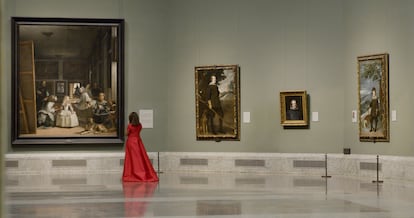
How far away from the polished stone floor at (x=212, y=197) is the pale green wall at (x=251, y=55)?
3013 millimetres

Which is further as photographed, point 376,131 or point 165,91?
point 165,91

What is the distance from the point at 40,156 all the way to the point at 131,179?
662 cm

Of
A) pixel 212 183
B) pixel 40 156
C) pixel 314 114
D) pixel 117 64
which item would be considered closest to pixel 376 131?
pixel 314 114

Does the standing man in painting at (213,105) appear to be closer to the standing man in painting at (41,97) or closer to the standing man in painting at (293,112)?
the standing man in painting at (293,112)

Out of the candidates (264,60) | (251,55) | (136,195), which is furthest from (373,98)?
(136,195)

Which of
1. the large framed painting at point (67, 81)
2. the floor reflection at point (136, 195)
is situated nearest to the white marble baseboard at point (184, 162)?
the large framed painting at point (67, 81)

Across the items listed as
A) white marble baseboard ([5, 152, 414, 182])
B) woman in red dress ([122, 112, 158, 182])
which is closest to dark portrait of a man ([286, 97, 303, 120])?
white marble baseboard ([5, 152, 414, 182])

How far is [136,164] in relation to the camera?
22969 mm

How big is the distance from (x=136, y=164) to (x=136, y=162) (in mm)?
66

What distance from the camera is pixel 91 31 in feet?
91.9

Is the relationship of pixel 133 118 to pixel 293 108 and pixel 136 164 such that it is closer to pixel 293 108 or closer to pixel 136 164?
pixel 136 164

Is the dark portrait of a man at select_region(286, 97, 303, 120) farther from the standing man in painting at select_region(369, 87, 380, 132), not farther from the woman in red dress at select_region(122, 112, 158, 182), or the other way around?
the woman in red dress at select_region(122, 112, 158, 182)

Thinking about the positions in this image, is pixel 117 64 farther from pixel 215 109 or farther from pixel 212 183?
pixel 212 183

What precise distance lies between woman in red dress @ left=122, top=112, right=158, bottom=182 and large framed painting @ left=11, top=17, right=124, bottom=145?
17.0 feet
